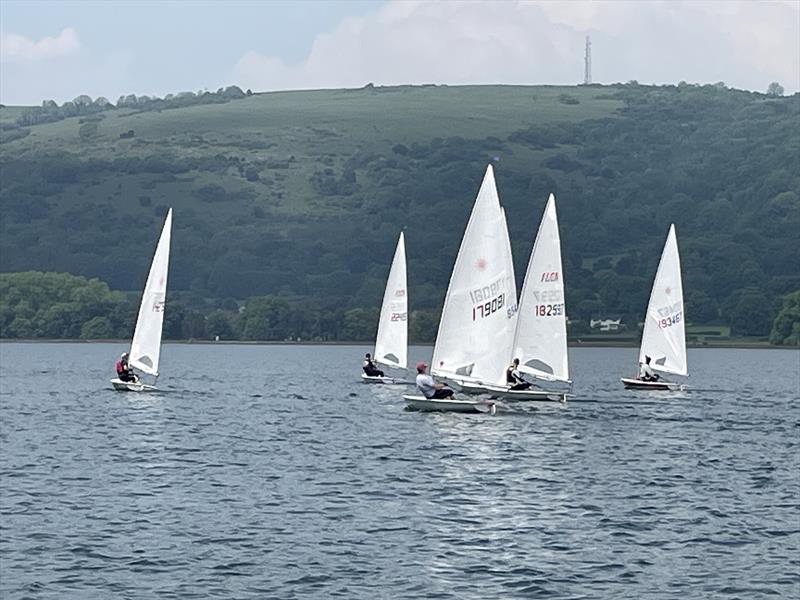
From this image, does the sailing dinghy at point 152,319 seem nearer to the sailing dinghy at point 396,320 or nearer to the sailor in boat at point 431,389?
the sailing dinghy at point 396,320

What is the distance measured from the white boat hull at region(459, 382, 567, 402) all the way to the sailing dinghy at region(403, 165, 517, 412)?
28cm

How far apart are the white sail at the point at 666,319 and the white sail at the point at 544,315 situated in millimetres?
16736

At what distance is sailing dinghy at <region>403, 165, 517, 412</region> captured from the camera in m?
69.4

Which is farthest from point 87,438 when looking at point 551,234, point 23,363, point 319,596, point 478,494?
point 23,363

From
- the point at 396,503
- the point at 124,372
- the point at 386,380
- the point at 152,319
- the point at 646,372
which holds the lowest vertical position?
the point at 396,503

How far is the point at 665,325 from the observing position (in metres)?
96.8

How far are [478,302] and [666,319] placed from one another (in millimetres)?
28987

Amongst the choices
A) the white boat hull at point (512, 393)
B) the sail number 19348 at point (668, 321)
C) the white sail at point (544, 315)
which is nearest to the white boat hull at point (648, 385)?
the sail number 19348 at point (668, 321)

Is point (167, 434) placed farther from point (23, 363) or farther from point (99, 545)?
point (23, 363)

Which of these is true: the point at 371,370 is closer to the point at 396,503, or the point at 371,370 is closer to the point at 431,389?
the point at 431,389

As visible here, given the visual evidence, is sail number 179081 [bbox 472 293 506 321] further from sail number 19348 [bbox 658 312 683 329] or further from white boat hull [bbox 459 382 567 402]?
sail number 19348 [bbox 658 312 683 329]

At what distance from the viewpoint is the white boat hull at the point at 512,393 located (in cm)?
7175

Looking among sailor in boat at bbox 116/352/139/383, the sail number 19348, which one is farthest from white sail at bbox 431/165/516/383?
the sail number 19348

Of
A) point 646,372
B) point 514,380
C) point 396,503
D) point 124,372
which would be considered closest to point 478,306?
point 514,380
